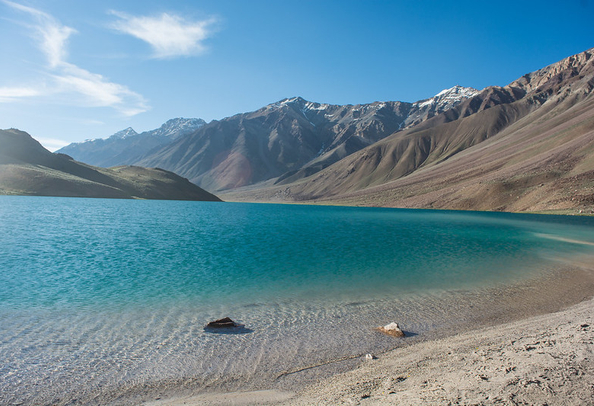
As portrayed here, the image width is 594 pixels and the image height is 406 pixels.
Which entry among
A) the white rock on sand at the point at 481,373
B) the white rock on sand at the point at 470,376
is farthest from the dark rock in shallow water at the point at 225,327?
the white rock on sand at the point at 481,373

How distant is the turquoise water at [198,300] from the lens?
9.90 metres

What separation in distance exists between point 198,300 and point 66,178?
157 m

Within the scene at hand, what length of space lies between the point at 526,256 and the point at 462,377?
2793 cm

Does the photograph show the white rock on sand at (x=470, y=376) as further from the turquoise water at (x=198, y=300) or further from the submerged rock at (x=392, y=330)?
the turquoise water at (x=198, y=300)

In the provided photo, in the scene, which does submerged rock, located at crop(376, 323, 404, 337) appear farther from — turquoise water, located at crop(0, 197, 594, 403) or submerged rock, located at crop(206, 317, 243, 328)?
submerged rock, located at crop(206, 317, 243, 328)

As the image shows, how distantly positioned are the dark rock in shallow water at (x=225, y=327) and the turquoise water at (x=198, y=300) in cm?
38

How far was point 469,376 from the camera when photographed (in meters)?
7.91

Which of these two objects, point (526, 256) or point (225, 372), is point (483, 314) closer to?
point (225, 372)

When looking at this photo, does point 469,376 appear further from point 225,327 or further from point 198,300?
point 198,300

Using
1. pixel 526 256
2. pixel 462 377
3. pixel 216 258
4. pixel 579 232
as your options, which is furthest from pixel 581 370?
pixel 579 232

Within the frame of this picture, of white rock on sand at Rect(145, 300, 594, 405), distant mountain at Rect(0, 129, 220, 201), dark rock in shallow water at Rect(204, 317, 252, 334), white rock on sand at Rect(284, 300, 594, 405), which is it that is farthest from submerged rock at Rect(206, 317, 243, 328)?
distant mountain at Rect(0, 129, 220, 201)

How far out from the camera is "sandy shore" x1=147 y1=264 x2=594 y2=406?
22.2 ft

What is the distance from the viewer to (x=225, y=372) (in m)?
9.64

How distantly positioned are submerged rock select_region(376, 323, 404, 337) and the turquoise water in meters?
0.60
